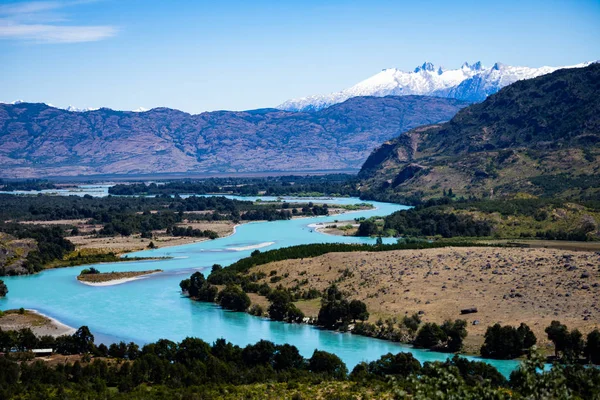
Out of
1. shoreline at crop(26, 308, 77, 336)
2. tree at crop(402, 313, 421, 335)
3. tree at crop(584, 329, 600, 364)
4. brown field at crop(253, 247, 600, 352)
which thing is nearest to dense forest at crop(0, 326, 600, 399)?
tree at crop(584, 329, 600, 364)

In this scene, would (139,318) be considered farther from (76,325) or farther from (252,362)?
(252,362)

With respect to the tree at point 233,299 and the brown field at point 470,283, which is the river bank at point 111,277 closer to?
the brown field at point 470,283

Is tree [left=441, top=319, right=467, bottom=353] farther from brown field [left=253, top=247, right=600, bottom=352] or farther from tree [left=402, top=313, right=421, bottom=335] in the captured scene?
tree [left=402, top=313, right=421, bottom=335]

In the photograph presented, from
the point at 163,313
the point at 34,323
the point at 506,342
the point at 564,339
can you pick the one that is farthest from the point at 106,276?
the point at 564,339

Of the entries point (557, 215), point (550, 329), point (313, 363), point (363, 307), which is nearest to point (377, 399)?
point (313, 363)

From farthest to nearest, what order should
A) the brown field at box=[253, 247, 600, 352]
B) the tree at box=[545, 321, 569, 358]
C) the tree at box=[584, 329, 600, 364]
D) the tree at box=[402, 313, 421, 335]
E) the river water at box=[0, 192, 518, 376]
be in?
the brown field at box=[253, 247, 600, 352]
the tree at box=[402, 313, 421, 335]
the river water at box=[0, 192, 518, 376]
the tree at box=[545, 321, 569, 358]
the tree at box=[584, 329, 600, 364]

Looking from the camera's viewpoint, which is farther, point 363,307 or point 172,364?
point 363,307
